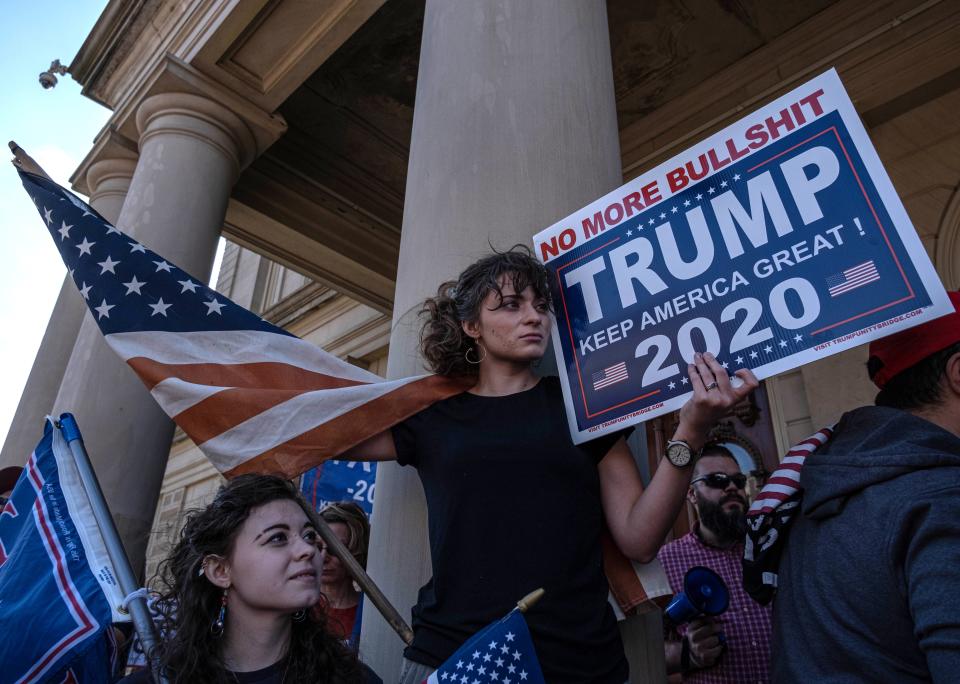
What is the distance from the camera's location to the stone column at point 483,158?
2.51 meters

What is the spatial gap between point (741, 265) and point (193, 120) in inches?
258

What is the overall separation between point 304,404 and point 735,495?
2.40m

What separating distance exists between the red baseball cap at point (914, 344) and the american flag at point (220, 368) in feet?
4.26

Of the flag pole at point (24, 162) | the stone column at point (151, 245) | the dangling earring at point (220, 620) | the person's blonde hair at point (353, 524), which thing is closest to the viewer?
the dangling earring at point (220, 620)

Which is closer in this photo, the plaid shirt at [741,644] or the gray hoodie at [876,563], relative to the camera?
the gray hoodie at [876,563]

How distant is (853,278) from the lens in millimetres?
1723

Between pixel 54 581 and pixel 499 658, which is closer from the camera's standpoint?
pixel 499 658

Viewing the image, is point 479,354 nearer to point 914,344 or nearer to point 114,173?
point 914,344

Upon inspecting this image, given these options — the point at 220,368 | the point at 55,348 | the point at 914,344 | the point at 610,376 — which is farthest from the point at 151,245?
the point at 914,344

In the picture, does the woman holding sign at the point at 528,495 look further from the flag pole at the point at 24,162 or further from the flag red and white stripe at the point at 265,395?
the flag pole at the point at 24,162

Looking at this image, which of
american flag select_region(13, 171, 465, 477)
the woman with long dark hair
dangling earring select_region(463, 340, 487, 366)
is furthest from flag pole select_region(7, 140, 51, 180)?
dangling earring select_region(463, 340, 487, 366)

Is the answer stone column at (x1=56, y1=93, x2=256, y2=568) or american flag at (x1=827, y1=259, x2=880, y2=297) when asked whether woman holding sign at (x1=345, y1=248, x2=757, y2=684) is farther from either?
stone column at (x1=56, y1=93, x2=256, y2=568)

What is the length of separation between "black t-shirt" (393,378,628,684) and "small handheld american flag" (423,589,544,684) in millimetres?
104

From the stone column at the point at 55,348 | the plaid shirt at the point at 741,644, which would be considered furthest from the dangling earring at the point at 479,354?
the stone column at the point at 55,348
